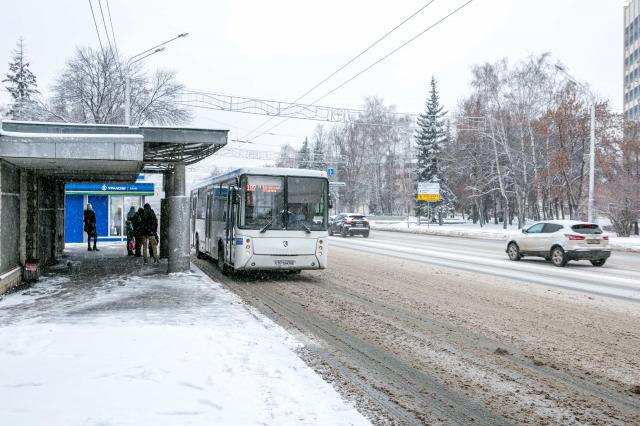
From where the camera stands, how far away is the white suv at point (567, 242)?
1825 cm

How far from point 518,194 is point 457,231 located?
771 centimetres

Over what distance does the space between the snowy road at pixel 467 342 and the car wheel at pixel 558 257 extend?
3.77m

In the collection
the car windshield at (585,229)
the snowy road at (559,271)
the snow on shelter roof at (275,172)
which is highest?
the snow on shelter roof at (275,172)

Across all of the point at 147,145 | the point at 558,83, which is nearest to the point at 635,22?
the point at 558,83

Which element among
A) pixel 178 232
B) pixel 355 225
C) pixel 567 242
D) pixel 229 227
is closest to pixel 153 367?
pixel 229 227

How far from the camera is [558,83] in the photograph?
45250mm

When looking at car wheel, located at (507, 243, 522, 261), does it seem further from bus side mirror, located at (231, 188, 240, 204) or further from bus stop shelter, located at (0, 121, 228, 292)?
bus stop shelter, located at (0, 121, 228, 292)

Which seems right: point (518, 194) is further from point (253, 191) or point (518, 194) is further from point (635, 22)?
point (635, 22)

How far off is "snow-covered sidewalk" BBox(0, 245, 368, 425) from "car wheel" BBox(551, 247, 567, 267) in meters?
12.7

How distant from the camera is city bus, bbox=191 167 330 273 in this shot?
13.5 meters

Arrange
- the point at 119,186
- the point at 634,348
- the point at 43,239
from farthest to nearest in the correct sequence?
the point at 119,186, the point at 43,239, the point at 634,348

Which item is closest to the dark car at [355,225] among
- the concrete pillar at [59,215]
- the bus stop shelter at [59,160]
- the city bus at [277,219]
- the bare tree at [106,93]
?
the bare tree at [106,93]

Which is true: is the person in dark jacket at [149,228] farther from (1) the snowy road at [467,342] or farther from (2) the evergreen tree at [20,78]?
(2) the evergreen tree at [20,78]

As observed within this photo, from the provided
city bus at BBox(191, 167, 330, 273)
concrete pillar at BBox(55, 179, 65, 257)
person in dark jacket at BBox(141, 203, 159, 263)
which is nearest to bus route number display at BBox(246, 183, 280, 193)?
city bus at BBox(191, 167, 330, 273)
